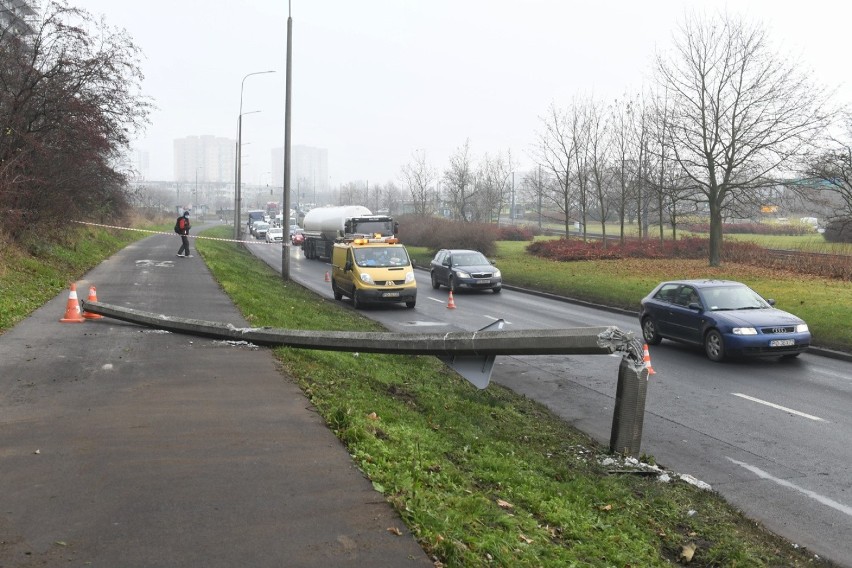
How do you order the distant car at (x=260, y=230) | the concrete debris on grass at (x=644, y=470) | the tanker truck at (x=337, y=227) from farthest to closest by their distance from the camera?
the distant car at (x=260, y=230) < the tanker truck at (x=337, y=227) < the concrete debris on grass at (x=644, y=470)

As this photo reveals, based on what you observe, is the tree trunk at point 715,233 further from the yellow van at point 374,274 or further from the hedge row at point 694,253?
the yellow van at point 374,274

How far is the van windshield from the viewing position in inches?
901

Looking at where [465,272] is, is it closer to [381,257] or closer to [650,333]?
[381,257]

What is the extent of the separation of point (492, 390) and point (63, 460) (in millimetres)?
6570

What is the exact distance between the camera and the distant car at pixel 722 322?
13711mm

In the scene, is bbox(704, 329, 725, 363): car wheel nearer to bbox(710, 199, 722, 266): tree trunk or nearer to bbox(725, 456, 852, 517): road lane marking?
bbox(725, 456, 852, 517): road lane marking

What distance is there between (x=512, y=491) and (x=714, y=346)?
30.2ft

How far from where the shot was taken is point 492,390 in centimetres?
1134

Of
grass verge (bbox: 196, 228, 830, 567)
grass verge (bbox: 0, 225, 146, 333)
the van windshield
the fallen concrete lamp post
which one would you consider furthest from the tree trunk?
the fallen concrete lamp post

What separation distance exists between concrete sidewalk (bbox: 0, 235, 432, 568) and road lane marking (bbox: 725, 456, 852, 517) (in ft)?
13.6

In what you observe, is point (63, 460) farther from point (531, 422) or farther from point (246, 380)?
point (531, 422)

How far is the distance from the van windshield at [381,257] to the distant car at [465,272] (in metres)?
4.04

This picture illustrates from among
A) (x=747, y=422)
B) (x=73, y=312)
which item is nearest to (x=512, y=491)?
(x=747, y=422)

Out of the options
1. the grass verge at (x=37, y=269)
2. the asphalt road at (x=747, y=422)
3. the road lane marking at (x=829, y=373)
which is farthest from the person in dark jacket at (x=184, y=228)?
the road lane marking at (x=829, y=373)
